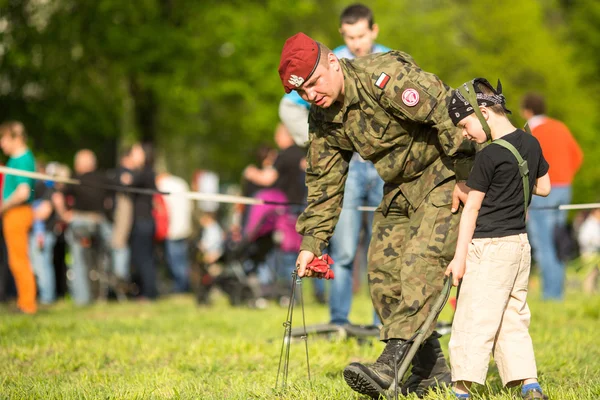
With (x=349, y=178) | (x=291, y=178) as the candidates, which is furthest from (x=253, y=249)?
(x=349, y=178)

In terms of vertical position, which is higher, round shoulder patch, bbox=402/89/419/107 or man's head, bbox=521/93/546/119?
man's head, bbox=521/93/546/119

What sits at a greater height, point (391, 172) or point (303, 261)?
point (391, 172)

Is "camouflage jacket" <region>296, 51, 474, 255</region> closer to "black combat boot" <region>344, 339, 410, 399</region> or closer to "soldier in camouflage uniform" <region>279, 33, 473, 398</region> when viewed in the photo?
"soldier in camouflage uniform" <region>279, 33, 473, 398</region>

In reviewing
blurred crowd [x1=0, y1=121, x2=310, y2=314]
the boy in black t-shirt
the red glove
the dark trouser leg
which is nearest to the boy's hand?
the boy in black t-shirt

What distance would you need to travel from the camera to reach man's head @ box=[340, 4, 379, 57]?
6953 mm

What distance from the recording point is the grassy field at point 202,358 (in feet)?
16.5

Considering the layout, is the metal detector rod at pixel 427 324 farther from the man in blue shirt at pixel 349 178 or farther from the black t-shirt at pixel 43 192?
the black t-shirt at pixel 43 192

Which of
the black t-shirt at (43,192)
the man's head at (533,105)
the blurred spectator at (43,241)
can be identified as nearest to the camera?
the man's head at (533,105)

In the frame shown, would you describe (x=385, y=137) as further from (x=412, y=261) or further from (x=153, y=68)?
(x=153, y=68)

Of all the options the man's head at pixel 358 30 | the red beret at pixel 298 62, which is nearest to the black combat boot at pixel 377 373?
the red beret at pixel 298 62

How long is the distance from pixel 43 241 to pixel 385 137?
8800mm

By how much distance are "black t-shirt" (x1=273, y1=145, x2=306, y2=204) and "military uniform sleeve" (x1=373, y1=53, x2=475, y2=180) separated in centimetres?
714

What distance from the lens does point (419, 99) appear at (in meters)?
4.67

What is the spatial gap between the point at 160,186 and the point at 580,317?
816cm
